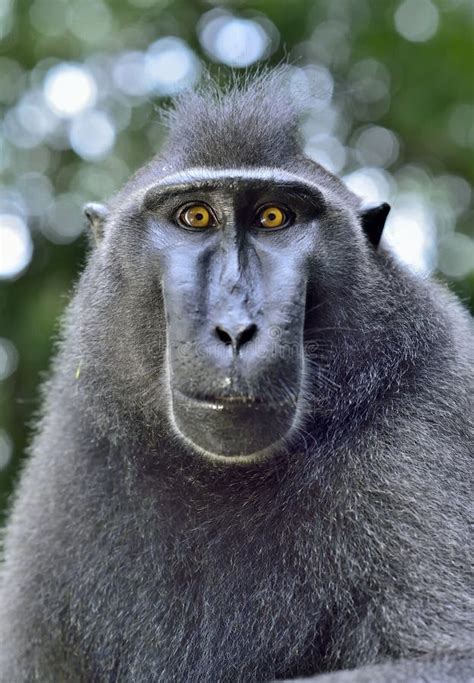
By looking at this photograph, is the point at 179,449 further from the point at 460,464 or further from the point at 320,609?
the point at 460,464

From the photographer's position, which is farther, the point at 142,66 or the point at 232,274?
the point at 142,66

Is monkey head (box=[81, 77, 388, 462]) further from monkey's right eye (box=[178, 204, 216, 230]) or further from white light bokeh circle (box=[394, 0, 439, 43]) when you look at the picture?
white light bokeh circle (box=[394, 0, 439, 43])

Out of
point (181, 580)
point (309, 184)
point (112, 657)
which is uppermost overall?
point (309, 184)

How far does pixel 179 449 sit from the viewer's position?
465 cm

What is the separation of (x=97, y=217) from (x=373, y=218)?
161 cm

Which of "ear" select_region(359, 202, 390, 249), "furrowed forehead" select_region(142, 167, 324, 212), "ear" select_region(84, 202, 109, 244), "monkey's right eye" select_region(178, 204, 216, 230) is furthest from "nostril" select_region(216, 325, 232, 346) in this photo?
"ear" select_region(84, 202, 109, 244)

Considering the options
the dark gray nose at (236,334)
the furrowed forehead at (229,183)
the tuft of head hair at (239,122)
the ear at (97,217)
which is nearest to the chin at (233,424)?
the dark gray nose at (236,334)

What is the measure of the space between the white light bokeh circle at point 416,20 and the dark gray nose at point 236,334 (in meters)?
10.2

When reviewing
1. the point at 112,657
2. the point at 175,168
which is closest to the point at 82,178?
the point at 175,168

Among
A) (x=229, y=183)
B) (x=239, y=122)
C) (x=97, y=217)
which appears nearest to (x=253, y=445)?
(x=229, y=183)

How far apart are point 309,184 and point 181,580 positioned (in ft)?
6.80

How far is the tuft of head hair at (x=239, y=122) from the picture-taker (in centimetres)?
483

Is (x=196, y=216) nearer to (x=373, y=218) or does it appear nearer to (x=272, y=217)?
(x=272, y=217)

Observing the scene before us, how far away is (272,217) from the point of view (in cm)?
451
